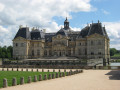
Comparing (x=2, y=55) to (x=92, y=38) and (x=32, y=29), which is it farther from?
(x=92, y=38)

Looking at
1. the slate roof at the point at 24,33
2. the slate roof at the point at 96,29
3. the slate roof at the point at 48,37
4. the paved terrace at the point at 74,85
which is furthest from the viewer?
the slate roof at the point at 48,37

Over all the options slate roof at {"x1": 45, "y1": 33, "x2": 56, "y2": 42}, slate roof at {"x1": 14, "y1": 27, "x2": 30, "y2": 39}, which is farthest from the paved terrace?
slate roof at {"x1": 45, "y1": 33, "x2": 56, "y2": 42}

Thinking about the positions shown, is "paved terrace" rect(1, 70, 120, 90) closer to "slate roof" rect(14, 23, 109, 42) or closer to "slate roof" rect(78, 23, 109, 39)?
"slate roof" rect(78, 23, 109, 39)

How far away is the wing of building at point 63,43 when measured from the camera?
240ft

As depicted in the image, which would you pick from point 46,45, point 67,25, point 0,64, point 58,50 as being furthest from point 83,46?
point 0,64

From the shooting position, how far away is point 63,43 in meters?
78.2

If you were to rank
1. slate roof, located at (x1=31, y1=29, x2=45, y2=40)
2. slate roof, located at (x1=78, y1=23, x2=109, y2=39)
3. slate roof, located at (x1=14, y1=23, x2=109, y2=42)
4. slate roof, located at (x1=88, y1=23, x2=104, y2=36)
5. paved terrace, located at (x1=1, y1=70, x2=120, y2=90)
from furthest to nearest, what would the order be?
slate roof, located at (x1=31, y1=29, x2=45, y2=40)
slate roof, located at (x1=14, y1=23, x2=109, y2=42)
slate roof, located at (x1=78, y1=23, x2=109, y2=39)
slate roof, located at (x1=88, y1=23, x2=104, y2=36)
paved terrace, located at (x1=1, y1=70, x2=120, y2=90)

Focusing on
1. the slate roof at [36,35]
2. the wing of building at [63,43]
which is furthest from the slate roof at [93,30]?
the slate roof at [36,35]

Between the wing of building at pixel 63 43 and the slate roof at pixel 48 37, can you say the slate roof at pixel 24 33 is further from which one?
the slate roof at pixel 48 37

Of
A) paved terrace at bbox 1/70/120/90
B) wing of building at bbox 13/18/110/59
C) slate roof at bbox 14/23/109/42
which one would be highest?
slate roof at bbox 14/23/109/42

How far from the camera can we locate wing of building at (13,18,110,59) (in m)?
73.1

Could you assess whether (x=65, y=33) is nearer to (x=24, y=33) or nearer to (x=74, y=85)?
(x=24, y=33)

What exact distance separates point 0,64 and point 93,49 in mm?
33969

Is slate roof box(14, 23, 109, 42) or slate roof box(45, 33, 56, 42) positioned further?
slate roof box(45, 33, 56, 42)
